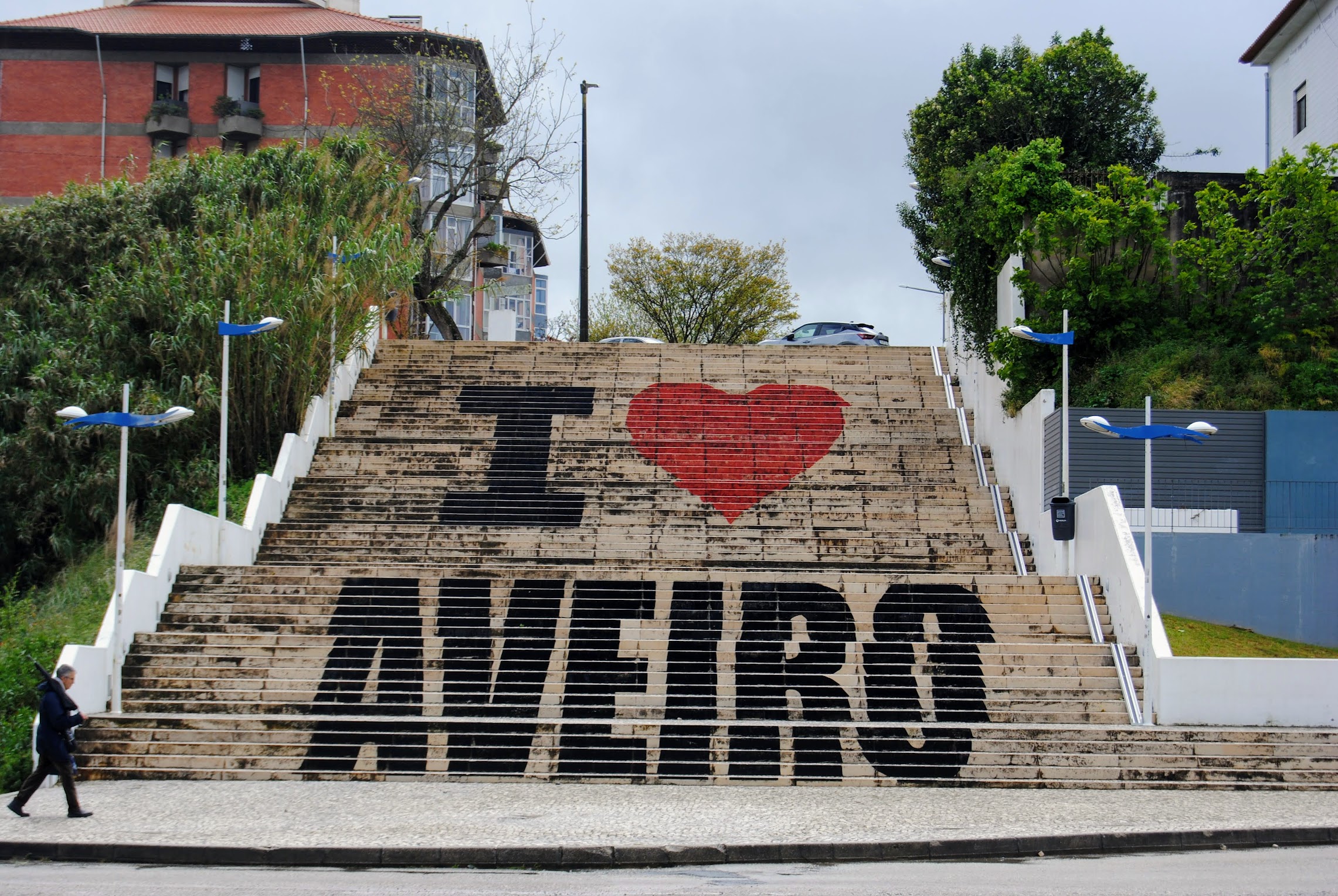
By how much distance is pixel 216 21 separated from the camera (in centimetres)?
4550

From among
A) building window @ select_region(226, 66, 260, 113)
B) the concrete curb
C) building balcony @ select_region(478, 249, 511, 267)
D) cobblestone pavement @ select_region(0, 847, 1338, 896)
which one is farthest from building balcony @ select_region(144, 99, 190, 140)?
cobblestone pavement @ select_region(0, 847, 1338, 896)

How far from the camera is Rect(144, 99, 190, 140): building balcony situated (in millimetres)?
43094

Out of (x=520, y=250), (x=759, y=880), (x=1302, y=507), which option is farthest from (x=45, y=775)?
(x=520, y=250)

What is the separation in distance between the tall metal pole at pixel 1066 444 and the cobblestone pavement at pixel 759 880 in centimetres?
891

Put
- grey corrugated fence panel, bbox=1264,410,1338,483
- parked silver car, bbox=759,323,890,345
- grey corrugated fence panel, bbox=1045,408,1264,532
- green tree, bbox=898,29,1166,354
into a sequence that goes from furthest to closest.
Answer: parked silver car, bbox=759,323,890,345, green tree, bbox=898,29,1166,354, grey corrugated fence panel, bbox=1045,408,1264,532, grey corrugated fence panel, bbox=1264,410,1338,483

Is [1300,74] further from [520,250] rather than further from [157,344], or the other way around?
[520,250]

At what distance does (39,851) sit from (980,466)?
17610mm

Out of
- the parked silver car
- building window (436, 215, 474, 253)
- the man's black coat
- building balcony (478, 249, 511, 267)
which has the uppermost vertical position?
building window (436, 215, 474, 253)

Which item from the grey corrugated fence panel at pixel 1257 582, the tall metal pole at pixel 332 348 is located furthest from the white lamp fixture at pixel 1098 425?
the tall metal pole at pixel 332 348

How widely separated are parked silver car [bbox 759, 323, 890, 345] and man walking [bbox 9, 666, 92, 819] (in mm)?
27249

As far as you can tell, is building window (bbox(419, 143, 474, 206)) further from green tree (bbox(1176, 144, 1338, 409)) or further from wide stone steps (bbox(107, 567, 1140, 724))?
green tree (bbox(1176, 144, 1338, 409))

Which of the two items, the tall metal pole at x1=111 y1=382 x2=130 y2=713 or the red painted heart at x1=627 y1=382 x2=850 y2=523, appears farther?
the red painted heart at x1=627 y1=382 x2=850 y2=523

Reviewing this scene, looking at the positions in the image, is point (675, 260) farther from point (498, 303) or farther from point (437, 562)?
point (437, 562)

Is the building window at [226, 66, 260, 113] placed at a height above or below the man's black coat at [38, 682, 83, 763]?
above
